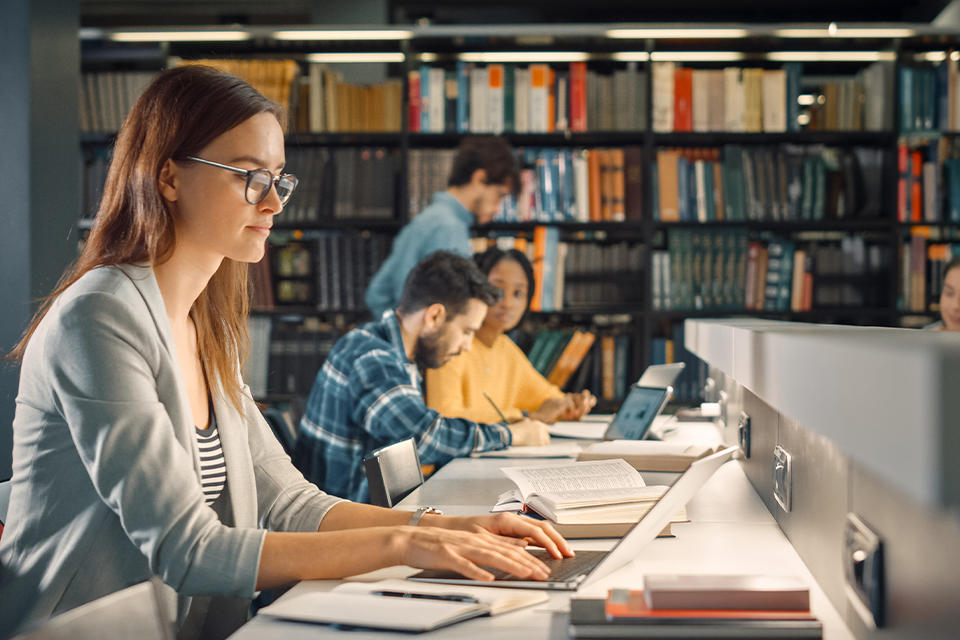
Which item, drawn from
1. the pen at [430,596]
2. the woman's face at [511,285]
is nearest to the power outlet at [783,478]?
the pen at [430,596]

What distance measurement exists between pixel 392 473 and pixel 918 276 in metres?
3.21

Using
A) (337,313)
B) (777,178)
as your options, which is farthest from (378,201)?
(777,178)

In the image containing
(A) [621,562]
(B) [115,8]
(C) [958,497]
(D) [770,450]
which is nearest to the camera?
(C) [958,497]

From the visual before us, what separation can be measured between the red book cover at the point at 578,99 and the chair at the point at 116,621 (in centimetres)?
368

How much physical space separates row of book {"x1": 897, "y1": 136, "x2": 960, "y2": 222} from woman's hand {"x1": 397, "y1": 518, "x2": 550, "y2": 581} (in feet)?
11.8

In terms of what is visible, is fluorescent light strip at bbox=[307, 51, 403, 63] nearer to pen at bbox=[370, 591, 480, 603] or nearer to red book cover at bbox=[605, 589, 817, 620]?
pen at bbox=[370, 591, 480, 603]

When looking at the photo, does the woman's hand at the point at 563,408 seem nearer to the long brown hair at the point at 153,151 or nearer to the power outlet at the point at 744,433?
the power outlet at the point at 744,433

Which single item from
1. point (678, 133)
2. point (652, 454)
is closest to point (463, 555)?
point (652, 454)

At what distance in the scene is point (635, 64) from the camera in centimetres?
444

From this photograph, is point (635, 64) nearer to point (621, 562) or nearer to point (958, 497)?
point (621, 562)

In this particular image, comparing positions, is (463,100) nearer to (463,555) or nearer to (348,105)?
(348,105)

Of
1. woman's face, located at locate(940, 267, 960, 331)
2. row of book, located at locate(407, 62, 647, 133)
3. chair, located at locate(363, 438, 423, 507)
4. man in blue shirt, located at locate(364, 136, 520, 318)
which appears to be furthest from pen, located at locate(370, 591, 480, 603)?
row of book, located at locate(407, 62, 647, 133)

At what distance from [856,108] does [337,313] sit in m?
2.62

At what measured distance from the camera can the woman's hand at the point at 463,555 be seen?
3.81 feet
